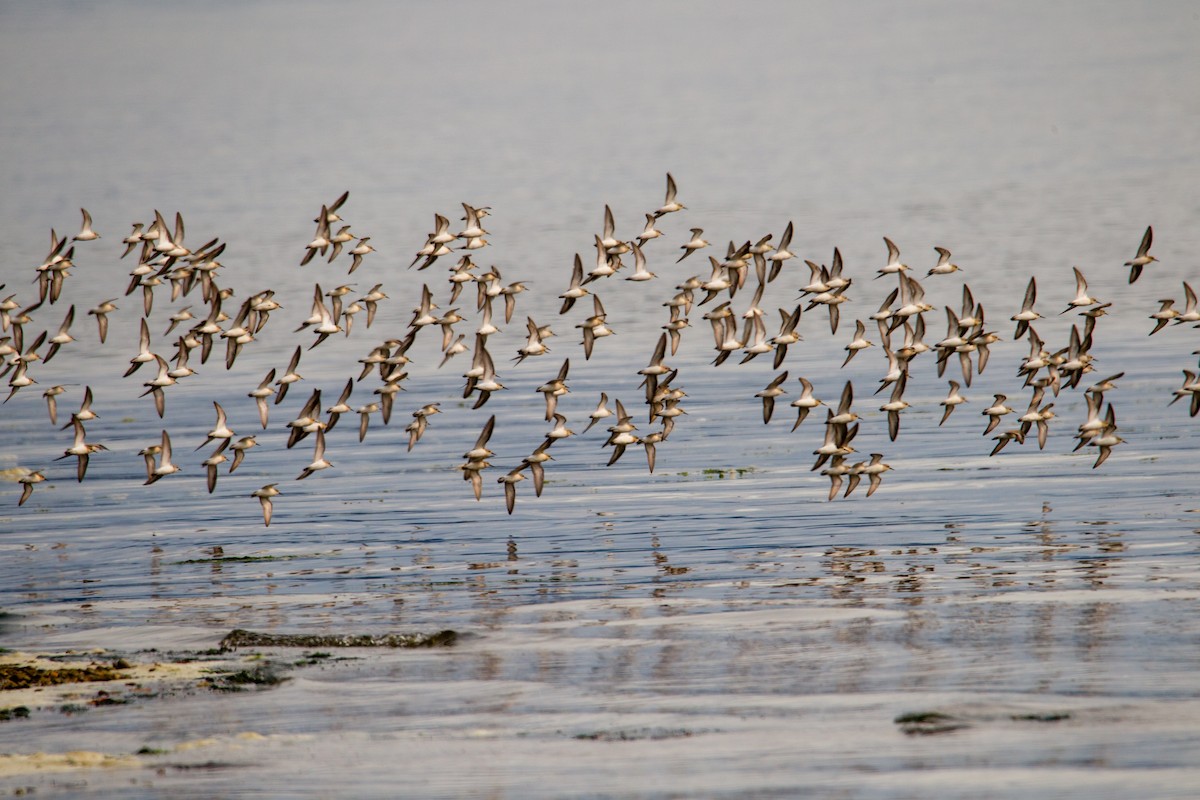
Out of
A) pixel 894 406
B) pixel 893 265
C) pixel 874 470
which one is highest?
pixel 893 265

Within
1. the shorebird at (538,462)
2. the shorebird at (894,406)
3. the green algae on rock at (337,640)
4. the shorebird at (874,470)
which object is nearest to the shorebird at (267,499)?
the shorebird at (538,462)

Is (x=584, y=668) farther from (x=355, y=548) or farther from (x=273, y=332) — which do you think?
(x=273, y=332)

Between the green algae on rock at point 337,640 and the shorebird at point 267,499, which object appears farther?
the shorebird at point 267,499

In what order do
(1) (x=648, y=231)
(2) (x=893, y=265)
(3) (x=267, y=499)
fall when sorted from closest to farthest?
(3) (x=267, y=499)
(1) (x=648, y=231)
(2) (x=893, y=265)

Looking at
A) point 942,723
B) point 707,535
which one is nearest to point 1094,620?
point 942,723

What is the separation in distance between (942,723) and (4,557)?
858 inches

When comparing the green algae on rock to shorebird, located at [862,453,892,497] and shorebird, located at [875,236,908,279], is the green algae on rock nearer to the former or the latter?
shorebird, located at [862,453,892,497]

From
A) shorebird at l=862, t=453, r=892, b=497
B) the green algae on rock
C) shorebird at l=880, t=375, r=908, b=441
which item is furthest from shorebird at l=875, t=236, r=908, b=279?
the green algae on rock

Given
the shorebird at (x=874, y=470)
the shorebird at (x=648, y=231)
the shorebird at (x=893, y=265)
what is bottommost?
the shorebird at (x=874, y=470)

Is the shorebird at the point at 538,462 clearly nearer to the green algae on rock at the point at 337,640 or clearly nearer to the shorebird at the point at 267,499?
the shorebird at the point at 267,499

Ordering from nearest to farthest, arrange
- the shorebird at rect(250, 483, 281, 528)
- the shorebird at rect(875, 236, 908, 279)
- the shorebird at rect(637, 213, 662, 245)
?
the shorebird at rect(250, 483, 281, 528) < the shorebird at rect(637, 213, 662, 245) < the shorebird at rect(875, 236, 908, 279)

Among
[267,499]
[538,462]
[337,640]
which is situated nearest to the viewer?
[337,640]

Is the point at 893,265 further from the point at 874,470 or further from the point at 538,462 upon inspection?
the point at 538,462

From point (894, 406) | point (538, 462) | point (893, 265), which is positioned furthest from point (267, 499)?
point (893, 265)
